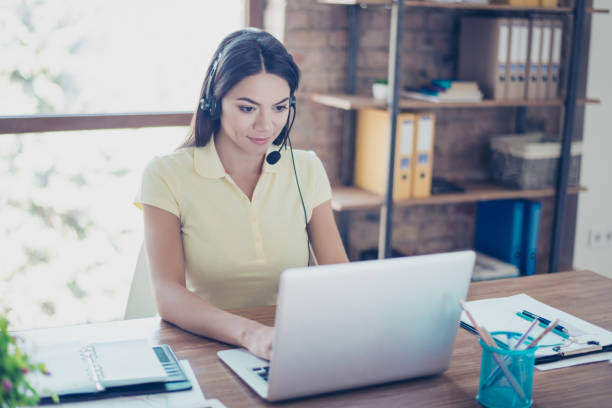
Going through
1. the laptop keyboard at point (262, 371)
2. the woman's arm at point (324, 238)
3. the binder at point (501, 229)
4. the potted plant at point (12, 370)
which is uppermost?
the potted plant at point (12, 370)

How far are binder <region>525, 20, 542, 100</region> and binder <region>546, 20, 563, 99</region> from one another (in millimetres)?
71

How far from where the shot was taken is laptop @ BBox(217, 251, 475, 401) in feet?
3.44

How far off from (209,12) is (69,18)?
1.91 ft

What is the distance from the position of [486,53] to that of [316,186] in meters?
1.54

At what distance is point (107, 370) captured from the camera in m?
1.17

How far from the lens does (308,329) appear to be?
106 cm

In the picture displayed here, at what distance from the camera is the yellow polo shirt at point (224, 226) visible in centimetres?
172

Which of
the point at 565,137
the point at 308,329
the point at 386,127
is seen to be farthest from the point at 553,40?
the point at 308,329

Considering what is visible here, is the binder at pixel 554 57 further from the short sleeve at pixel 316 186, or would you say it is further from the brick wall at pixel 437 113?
the short sleeve at pixel 316 186

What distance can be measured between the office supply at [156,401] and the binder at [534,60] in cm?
241

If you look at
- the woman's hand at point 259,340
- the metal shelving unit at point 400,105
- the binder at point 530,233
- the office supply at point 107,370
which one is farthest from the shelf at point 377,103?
the office supply at point 107,370

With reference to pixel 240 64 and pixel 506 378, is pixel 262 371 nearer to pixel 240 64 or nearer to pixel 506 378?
pixel 506 378

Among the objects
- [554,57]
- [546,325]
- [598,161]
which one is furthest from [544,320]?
[598,161]

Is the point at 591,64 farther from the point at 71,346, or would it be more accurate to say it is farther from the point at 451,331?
the point at 71,346
